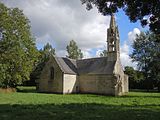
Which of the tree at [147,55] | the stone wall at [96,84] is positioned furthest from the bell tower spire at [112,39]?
the tree at [147,55]

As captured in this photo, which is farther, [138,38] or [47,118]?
[138,38]

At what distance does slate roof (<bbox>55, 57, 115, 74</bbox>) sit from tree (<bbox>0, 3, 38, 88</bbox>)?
24.8ft

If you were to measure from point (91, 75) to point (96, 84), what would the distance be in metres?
2.25

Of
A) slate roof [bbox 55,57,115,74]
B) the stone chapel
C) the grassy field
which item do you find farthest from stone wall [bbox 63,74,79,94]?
the grassy field

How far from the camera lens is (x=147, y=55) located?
68.8m

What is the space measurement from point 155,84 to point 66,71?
29618mm

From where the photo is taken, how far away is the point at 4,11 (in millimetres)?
46656

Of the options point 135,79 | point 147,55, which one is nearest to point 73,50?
point 135,79

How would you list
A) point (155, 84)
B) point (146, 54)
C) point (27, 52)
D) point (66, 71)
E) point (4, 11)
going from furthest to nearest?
point (155, 84)
point (146, 54)
point (66, 71)
point (27, 52)
point (4, 11)

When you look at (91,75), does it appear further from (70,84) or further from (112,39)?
(112,39)

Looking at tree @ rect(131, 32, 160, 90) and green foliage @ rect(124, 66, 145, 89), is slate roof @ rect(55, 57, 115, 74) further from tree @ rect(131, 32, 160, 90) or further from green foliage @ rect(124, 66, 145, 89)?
green foliage @ rect(124, 66, 145, 89)

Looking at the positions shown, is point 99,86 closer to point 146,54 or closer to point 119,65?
point 119,65

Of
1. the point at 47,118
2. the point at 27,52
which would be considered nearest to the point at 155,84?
the point at 27,52

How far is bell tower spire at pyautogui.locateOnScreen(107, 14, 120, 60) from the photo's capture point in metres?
54.5
